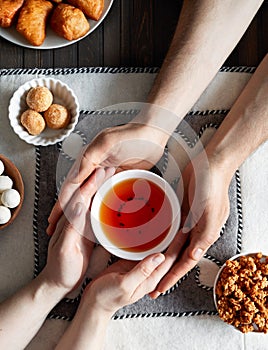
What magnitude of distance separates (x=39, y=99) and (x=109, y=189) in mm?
226

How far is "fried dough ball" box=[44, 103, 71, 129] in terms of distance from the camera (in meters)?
1.12

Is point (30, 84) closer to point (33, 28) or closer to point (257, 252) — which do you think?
point (33, 28)

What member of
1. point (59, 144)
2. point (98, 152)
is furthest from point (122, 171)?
point (59, 144)

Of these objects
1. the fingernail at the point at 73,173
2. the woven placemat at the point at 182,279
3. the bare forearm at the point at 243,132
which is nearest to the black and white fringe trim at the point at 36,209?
the woven placemat at the point at 182,279

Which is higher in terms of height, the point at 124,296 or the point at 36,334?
the point at 124,296

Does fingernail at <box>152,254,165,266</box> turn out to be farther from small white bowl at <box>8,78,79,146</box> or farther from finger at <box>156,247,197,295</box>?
small white bowl at <box>8,78,79,146</box>

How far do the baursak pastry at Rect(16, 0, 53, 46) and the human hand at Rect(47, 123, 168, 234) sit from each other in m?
0.24

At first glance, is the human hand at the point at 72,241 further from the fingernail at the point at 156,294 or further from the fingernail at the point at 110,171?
the fingernail at the point at 156,294

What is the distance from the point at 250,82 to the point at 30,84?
433 millimetres

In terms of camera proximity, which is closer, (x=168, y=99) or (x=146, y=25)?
(x=168, y=99)

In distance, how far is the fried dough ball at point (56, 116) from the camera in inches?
44.2

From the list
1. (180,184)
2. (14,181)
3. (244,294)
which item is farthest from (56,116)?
(244,294)

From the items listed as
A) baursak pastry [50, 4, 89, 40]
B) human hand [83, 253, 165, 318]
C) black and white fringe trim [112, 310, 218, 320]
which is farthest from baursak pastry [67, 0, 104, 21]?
black and white fringe trim [112, 310, 218, 320]

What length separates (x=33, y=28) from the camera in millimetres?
1122
